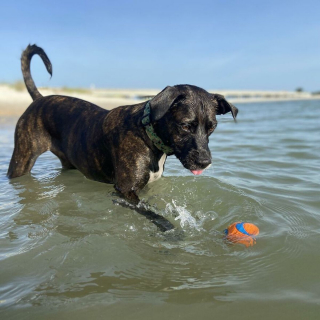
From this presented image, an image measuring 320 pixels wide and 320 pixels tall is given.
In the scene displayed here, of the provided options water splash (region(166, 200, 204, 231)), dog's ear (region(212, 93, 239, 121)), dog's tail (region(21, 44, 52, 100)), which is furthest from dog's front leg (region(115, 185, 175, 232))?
dog's tail (region(21, 44, 52, 100))

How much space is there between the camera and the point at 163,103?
3348 mm

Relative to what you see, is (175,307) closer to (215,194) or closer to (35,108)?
(215,194)

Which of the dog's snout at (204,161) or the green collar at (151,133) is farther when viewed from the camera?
the green collar at (151,133)

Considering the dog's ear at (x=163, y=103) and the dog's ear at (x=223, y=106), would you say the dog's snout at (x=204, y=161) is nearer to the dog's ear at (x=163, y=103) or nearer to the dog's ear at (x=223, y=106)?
the dog's ear at (x=163, y=103)

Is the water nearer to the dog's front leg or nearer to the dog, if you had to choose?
the dog's front leg

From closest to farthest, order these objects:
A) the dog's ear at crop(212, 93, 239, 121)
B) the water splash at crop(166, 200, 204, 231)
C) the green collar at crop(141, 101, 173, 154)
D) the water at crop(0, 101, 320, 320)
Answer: the water at crop(0, 101, 320, 320) → the water splash at crop(166, 200, 204, 231) → the green collar at crop(141, 101, 173, 154) → the dog's ear at crop(212, 93, 239, 121)

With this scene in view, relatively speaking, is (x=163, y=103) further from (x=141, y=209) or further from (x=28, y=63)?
(x=28, y=63)

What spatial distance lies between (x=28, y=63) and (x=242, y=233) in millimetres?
4499

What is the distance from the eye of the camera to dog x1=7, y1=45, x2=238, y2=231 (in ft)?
11.4

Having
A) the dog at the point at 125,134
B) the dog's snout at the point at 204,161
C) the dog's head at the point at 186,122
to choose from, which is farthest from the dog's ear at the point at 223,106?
the dog's snout at the point at 204,161

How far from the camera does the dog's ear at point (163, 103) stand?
3318 mm

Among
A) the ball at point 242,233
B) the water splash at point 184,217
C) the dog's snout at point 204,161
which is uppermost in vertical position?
the dog's snout at point 204,161

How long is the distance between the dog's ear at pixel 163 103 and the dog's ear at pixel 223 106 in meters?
0.73

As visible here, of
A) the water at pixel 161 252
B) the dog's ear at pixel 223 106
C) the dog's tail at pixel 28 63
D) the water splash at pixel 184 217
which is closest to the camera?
the water at pixel 161 252
